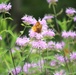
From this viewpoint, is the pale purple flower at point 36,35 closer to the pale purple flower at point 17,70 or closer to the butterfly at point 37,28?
the butterfly at point 37,28

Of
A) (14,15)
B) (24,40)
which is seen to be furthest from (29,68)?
(14,15)

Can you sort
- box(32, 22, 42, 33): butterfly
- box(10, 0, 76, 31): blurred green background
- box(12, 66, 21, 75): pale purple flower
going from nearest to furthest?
box(32, 22, 42, 33): butterfly, box(12, 66, 21, 75): pale purple flower, box(10, 0, 76, 31): blurred green background

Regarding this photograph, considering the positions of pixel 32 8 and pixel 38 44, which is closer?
pixel 38 44

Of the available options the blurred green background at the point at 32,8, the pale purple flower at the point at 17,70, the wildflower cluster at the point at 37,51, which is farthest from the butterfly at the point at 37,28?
the blurred green background at the point at 32,8

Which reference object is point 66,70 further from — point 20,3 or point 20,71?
point 20,3

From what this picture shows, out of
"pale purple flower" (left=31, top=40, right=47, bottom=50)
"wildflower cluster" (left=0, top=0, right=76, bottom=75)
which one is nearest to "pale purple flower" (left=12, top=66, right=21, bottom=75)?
"wildflower cluster" (left=0, top=0, right=76, bottom=75)

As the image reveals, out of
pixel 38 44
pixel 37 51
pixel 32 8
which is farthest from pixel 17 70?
pixel 32 8

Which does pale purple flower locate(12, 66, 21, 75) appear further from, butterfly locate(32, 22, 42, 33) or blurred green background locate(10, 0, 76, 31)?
blurred green background locate(10, 0, 76, 31)

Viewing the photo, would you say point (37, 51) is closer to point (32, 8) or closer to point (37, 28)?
point (37, 28)

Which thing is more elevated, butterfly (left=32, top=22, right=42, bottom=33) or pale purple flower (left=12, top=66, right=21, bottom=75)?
butterfly (left=32, top=22, right=42, bottom=33)
